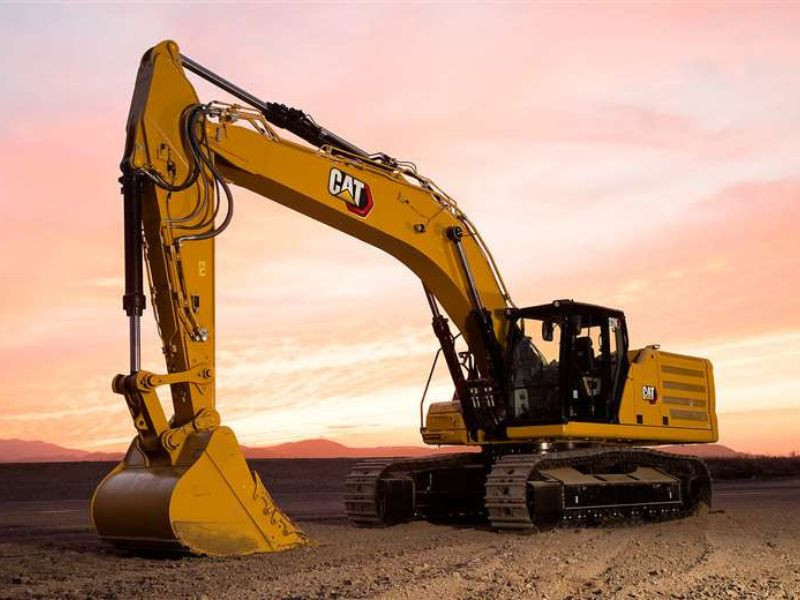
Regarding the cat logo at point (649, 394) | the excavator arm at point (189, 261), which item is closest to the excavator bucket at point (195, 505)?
the excavator arm at point (189, 261)

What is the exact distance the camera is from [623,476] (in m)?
14.4

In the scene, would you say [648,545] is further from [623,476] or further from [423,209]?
[423,209]

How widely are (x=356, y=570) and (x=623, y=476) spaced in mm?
6372

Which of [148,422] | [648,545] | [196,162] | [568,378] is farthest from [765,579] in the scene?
[196,162]

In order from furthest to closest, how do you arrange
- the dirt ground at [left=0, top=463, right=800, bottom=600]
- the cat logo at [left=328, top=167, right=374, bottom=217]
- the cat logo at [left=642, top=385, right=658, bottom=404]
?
the cat logo at [left=642, top=385, right=658, bottom=404], the cat logo at [left=328, top=167, right=374, bottom=217], the dirt ground at [left=0, top=463, right=800, bottom=600]

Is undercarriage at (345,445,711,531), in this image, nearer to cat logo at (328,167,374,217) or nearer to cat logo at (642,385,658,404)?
cat logo at (642,385,658,404)

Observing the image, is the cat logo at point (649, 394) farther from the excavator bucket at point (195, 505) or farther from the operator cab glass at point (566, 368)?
the excavator bucket at point (195, 505)

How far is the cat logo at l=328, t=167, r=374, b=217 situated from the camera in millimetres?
12227

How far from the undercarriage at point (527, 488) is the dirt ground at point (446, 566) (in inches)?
12.7

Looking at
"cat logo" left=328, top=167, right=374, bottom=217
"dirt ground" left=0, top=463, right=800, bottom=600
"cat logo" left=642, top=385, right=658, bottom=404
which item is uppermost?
"cat logo" left=328, top=167, right=374, bottom=217

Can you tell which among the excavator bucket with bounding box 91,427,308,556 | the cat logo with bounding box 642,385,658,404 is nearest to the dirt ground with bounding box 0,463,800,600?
the excavator bucket with bounding box 91,427,308,556

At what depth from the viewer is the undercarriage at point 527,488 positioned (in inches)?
500

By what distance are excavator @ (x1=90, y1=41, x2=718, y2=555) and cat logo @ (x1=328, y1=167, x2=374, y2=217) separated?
2 cm

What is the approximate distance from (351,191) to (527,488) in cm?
423
